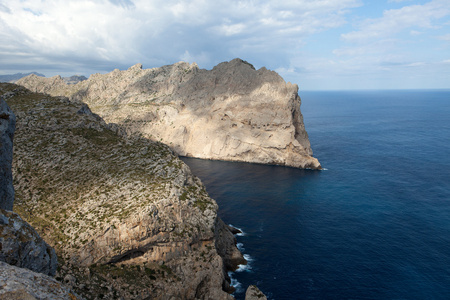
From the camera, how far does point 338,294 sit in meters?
47.1

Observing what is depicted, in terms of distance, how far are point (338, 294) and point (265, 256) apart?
49.9 ft

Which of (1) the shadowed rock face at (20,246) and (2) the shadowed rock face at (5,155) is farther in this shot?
(2) the shadowed rock face at (5,155)

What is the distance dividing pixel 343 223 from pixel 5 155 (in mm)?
70319

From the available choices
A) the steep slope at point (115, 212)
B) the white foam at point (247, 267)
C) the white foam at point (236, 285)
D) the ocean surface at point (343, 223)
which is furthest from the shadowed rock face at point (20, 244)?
the white foam at point (247, 267)

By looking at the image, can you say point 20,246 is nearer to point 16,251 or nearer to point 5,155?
point 16,251

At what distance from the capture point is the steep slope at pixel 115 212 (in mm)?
40219

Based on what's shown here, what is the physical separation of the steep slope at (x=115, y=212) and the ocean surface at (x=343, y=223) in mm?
10977

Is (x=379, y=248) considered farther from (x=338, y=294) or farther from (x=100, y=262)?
(x=100, y=262)

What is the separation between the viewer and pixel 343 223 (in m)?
70.9

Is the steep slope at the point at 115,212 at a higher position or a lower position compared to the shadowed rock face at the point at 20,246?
lower

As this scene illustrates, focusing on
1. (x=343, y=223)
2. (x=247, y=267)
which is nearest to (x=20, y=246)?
(x=247, y=267)

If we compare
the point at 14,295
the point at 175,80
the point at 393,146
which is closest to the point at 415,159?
the point at 393,146

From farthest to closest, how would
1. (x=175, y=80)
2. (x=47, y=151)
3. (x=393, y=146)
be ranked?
(x=175, y=80) < (x=393, y=146) < (x=47, y=151)

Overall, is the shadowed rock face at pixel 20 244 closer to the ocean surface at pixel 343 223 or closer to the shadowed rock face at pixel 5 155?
the shadowed rock face at pixel 5 155
